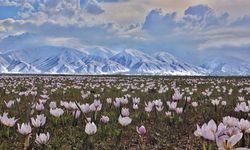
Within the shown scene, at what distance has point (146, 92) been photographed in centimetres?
2144

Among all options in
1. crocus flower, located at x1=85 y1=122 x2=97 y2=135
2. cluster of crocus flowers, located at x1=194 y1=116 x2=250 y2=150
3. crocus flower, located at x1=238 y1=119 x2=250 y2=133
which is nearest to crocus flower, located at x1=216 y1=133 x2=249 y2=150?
cluster of crocus flowers, located at x1=194 y1=116 x2=250 y2=150

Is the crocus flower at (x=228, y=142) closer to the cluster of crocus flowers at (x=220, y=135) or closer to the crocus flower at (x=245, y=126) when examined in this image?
the cluster of crocus flowers at (x=220, y=135)

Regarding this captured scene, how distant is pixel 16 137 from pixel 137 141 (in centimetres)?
242

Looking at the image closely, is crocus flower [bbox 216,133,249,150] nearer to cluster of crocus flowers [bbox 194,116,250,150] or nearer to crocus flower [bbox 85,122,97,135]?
cluster of crocus flowers [bbox 194,116,250,150]

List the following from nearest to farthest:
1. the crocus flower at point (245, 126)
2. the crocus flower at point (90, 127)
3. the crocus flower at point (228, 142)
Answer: the crocus flower at point (228, 142), the crocus flower at point (245, 126), the crocus flower at point (90, 127)

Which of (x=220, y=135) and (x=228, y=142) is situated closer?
(x=228, y=142)

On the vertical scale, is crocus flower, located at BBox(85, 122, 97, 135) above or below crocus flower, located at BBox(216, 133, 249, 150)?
below

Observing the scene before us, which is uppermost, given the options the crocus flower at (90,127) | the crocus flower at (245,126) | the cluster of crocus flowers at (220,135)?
the cluster of crocus flowers at (220,135)


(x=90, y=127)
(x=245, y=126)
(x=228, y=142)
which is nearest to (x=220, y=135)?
(x=228, y=142)

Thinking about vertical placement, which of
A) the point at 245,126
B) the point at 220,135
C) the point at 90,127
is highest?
the point at 220,135

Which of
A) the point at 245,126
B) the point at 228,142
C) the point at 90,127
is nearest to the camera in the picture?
the point at 228,142

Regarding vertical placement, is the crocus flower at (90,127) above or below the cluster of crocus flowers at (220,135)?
below

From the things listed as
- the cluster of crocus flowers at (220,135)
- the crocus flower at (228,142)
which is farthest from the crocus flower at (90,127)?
the crocus flower at (228,142)

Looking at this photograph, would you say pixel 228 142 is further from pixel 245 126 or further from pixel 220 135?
pixel 245 126
